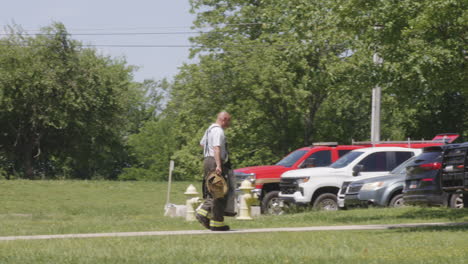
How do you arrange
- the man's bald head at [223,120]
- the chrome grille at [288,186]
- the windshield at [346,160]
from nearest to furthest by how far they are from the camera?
1. the man's bald head at [223,120]
2. the chrome grille at [288,186]
3. the windshield at [346,160]

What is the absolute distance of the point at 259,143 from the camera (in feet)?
139

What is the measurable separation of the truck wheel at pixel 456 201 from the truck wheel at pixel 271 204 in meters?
5.05

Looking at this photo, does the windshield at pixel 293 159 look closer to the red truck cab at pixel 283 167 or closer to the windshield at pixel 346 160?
the red truck cab at pixel 283 167

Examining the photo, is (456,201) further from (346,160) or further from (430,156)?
(346,160)

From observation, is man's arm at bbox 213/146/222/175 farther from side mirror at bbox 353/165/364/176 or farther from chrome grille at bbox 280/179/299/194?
side mirror at bbox 353/165/364/176

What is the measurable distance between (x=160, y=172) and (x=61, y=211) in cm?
6346

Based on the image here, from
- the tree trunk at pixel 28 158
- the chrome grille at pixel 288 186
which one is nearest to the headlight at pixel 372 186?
the chrome grille at pixel 288 186

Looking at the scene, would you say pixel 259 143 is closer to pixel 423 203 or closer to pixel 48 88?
pixel 48 88

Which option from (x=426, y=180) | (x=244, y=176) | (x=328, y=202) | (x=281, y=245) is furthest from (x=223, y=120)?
(x=244, y=176)

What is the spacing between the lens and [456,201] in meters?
19.2

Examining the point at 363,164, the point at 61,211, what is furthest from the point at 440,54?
the point at 61,211

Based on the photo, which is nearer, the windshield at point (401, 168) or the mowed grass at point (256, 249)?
the mowed grass at point (256, 249)

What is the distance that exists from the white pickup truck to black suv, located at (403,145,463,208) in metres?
3.12

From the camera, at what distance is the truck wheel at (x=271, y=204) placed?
74.6 feet
